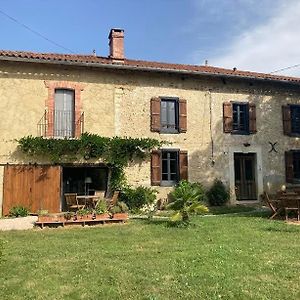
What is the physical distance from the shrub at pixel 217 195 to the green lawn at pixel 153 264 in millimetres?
5985

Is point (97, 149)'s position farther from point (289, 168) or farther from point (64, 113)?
point (289, 168)

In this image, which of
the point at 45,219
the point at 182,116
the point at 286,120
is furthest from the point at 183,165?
the point at 45,219

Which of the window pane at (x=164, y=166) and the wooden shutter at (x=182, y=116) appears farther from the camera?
the wooden shutter at (x=182, y=116)

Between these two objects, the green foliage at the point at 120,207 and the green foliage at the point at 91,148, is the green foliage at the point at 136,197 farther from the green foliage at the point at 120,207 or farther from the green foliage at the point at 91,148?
the green foliage at the point at 91,148

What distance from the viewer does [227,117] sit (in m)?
16.8

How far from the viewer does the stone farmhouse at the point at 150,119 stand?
45.9 feet

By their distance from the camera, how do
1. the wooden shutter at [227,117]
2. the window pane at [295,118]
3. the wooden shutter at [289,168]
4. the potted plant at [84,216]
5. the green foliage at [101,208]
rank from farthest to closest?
the window pane at [295,118]
the wooden shutter at [289,168]
the wooden shutter at [227,117]
the green foliage at [101,208]
the potted plant at [84,216]

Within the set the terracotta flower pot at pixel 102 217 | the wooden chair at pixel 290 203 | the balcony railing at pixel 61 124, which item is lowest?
→ the terracotta flower pot at pixel 102 217

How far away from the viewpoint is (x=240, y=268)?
19.6 feet

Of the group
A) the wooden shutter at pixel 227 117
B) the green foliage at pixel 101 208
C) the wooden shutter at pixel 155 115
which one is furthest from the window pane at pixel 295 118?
the green foliage at pixel 101 208

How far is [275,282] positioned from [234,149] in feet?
38.7

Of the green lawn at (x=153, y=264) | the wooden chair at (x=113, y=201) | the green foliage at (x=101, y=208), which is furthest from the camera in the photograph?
the wooden chair at (x=113, y=201)

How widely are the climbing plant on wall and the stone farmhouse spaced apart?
318 mm

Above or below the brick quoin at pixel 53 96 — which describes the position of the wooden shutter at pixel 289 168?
below
